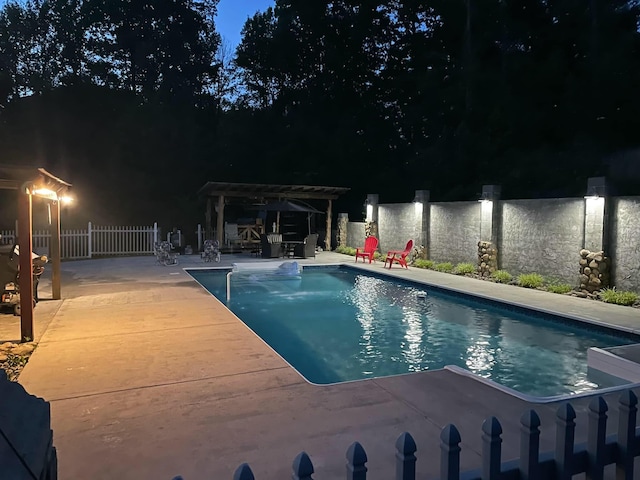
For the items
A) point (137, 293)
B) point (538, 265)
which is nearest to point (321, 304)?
point (137, 293)

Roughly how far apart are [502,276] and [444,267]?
6.53 feet

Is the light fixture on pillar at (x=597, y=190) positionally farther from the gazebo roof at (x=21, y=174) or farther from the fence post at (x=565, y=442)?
the gazebo roof at (x=21, y=174)

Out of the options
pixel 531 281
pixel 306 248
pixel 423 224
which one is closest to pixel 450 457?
pixel 531 281

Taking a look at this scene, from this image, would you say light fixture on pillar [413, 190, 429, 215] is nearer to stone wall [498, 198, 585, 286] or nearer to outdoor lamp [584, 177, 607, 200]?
stone wall [498, 198, 585, 286]

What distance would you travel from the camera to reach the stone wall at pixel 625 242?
8.13m

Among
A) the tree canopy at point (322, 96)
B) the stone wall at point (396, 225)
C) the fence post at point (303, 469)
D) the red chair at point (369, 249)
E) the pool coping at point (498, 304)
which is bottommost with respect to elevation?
the pool coping at point (498, 304)

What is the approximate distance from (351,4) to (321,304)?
63.1 feet

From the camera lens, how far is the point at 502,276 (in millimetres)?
10578

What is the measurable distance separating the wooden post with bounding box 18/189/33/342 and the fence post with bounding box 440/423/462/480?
5.15 metres

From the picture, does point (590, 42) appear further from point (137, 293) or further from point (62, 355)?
point (62, 355)

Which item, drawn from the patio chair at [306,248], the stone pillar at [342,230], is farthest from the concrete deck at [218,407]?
the stone pillar at [342,230]

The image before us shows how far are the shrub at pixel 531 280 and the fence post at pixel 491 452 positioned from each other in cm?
875

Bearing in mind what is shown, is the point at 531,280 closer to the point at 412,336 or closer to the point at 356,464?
the point at 412,336

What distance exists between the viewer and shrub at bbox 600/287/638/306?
7.88m
